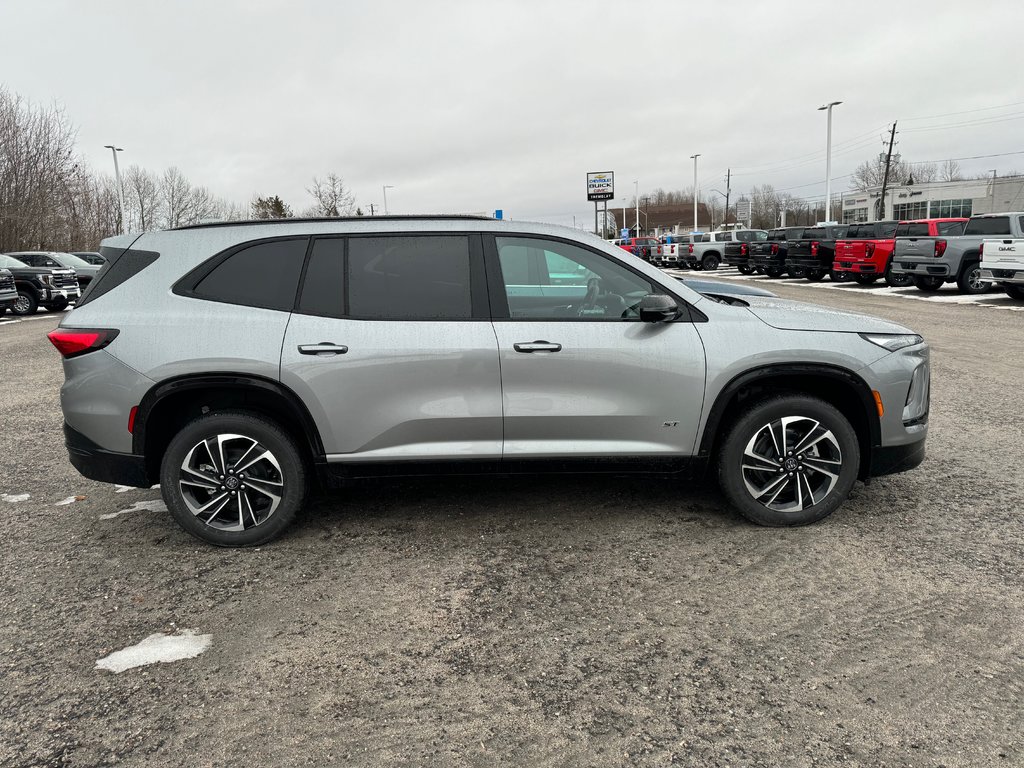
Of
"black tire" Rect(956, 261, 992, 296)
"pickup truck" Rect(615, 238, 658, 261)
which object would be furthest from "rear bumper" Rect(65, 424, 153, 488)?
"pickup truck" Rect(615, 238, 658, 261)

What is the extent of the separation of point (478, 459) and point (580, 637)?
1185 mm

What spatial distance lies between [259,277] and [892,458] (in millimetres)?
3530

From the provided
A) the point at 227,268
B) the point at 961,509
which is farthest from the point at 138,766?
the point at 961,509

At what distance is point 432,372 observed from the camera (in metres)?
3.89

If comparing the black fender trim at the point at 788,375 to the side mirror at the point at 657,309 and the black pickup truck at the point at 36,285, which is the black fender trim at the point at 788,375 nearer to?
the side mirror at the point at 657,309

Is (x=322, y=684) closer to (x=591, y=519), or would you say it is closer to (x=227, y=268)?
(x=591, y=519)

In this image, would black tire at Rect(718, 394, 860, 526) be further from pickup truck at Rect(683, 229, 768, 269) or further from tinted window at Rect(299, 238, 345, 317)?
pickup truck at Rect(683, 229, 768, 269)

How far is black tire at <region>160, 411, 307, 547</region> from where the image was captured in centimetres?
391

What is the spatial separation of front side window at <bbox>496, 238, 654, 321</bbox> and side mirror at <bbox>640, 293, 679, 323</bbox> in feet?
0.35

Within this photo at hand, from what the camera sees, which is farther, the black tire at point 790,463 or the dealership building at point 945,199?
the dealership building at point 945,199

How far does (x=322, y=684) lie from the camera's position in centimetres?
281

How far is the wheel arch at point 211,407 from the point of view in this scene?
152 inches

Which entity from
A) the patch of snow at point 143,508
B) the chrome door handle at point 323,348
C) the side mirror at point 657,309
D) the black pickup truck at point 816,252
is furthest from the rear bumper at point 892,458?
the black pickup truck at point 816,252

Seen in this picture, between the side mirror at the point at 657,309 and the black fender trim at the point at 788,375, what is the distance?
486 millimetres
